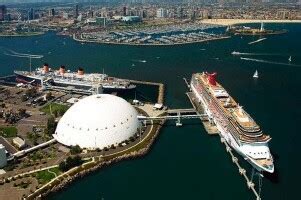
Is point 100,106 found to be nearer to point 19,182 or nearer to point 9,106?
point 19,182

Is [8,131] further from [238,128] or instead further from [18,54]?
[18,54]

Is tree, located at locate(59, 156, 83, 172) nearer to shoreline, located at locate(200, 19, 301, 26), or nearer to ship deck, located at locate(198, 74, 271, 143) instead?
ship deck, located at locate(198, 74, 271, 143)

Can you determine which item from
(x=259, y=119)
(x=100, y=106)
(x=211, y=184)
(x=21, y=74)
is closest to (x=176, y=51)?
(x=21, y=74)

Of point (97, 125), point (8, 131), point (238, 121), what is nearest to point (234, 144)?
point (238, 121)

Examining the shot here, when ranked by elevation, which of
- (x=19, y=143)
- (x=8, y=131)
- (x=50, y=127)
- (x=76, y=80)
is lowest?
(x=8, y=131)

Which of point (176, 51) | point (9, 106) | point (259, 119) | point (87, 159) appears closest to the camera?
point (87, 159)

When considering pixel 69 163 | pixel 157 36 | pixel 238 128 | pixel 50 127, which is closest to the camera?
pixel 69 163

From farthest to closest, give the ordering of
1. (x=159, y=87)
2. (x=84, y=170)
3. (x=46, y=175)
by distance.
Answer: (x=159, y=87), (x=84, y=170), (x=46, y=175)
